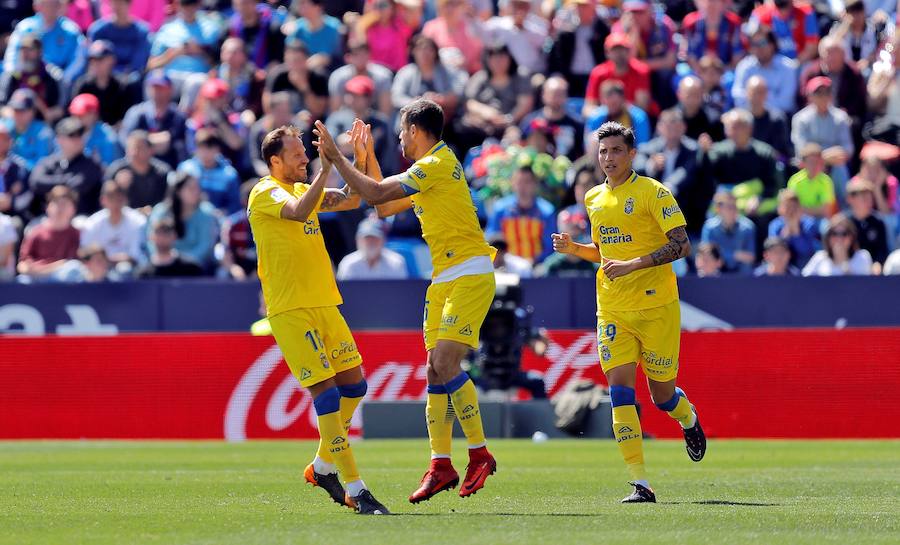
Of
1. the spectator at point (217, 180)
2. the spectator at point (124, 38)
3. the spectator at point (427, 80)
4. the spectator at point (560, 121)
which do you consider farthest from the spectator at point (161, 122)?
the spectator at point (560, 121)

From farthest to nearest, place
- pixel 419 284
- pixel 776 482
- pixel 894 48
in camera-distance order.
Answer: pixel 894 48 < pixel 419 284 < pixel 776 482

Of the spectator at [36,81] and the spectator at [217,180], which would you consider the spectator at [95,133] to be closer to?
the spectator at [36,81]

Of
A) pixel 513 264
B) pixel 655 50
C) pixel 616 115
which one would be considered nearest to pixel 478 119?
pixel 616 115

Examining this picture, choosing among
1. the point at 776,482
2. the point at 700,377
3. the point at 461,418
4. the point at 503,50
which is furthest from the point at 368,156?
the point at 503,50

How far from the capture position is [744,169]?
20.1 metres

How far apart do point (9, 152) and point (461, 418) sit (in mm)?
14053

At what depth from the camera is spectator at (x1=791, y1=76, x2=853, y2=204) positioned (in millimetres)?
20500

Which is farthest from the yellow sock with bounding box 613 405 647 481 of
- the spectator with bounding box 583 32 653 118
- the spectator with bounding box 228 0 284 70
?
the spectator with bounding box 228 0 284 70

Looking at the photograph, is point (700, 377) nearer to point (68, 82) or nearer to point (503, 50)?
point (503, 50)

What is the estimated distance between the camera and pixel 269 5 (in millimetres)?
24844

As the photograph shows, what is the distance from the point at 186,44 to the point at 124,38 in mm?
1288

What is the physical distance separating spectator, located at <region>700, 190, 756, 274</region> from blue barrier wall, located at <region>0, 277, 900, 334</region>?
1066 mm

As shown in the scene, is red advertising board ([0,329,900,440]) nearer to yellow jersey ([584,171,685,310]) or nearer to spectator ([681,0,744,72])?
spectator ([681,0,744,72])

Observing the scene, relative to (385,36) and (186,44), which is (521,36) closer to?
(385,36)
